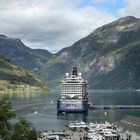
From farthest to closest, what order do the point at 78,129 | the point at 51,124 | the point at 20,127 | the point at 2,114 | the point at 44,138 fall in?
the point at 51,124
the point at 78,129
the point at 44,138
the point at 20,127
the point at 2,114

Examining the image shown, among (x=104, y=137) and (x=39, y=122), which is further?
(x=39, y=122)

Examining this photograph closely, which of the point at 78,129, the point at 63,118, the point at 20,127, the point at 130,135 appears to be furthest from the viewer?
the point at 63,118

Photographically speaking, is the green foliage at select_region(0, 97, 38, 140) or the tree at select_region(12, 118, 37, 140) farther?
the tree at select_region(12, 118, 37, 140)

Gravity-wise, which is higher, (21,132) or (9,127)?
(9,127)

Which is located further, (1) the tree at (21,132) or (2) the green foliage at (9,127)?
(1) the tree at (21,132)

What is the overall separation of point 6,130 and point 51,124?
11125cm

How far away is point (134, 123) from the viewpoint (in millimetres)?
113562

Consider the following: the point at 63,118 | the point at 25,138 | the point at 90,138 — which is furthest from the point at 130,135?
the point at 63,118

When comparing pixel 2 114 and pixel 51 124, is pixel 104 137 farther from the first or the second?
pixel 2 114

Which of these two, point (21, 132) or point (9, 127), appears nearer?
point (9, 127)

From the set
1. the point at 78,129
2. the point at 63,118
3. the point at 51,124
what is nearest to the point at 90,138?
the point at 78,129

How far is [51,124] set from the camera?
170875 millimetres

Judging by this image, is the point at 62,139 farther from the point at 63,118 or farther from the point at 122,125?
the point at 63,118

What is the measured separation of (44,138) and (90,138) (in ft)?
37.1
